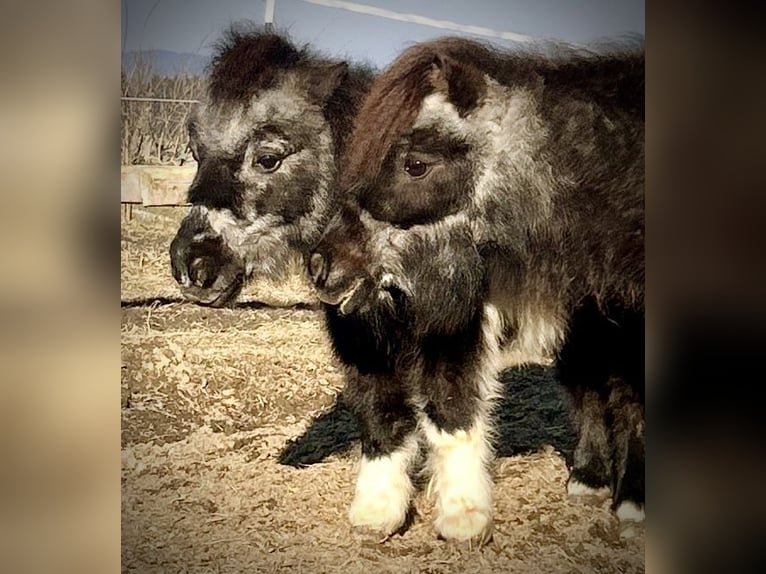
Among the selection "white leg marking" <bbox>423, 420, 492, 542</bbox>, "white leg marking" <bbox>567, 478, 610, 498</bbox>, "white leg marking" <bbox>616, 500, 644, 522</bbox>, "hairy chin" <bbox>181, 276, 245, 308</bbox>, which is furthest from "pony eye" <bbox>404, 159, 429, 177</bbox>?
"white leg marking" <bbox>616, 500, 644, 522</bbox>

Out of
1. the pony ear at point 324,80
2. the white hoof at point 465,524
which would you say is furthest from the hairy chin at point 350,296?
the white hoof at point 465,524

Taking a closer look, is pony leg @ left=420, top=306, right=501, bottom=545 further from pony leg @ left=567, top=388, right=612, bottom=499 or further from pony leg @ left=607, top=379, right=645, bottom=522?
pony leg @ left=607, top=379, right=645, bottom=522

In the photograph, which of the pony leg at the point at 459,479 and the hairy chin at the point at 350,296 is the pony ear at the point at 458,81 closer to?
the hairy chin at the point at 350,296

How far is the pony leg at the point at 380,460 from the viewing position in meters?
1.74

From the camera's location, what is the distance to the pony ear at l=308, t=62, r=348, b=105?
169cm

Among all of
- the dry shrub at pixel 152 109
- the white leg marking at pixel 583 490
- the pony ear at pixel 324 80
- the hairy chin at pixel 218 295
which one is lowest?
the white leg marking at pixel 583 490

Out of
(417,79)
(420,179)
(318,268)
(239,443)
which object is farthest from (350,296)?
(417,79)

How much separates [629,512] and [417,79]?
4.04ft

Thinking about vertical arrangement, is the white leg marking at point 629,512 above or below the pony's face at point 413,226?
below

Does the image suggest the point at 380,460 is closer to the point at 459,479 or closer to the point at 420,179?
the point at 459,479

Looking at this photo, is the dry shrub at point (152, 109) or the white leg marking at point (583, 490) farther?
the white leg marking at point (583, 490)
